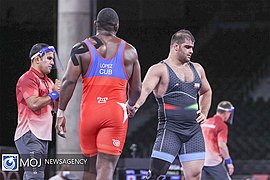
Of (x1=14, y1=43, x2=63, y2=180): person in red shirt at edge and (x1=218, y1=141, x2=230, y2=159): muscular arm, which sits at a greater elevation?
(x1=14, y1=43, x2=63, y2=180): person in red shirt at edge

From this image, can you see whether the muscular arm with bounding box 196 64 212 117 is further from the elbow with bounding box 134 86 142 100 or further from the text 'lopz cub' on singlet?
the text 'lopz cub' on singlet

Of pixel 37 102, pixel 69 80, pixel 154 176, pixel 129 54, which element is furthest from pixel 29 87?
pixel 154 176

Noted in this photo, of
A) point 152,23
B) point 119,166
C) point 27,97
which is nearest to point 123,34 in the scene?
point 152,23

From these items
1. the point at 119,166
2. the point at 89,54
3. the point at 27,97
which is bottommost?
the point at 119,166

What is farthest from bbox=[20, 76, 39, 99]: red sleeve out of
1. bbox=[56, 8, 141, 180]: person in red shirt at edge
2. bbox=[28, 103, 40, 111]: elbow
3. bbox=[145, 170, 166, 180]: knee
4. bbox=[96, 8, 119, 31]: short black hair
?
bbox=[145, 170, 166, 180]: knee

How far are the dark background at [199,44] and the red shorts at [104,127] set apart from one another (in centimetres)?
1087

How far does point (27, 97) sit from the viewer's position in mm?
7812

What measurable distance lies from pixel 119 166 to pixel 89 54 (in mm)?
6104

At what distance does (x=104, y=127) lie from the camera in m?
6.61

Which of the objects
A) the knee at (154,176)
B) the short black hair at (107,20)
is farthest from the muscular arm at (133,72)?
the knee at (154,176)

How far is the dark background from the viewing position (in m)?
18.6

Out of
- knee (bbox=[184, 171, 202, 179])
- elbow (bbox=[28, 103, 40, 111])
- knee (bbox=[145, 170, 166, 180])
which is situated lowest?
knee (bbox=[145, 170, 166, 180])

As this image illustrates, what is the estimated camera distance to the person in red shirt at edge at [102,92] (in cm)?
654

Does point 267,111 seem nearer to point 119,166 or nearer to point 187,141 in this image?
point 119,166
